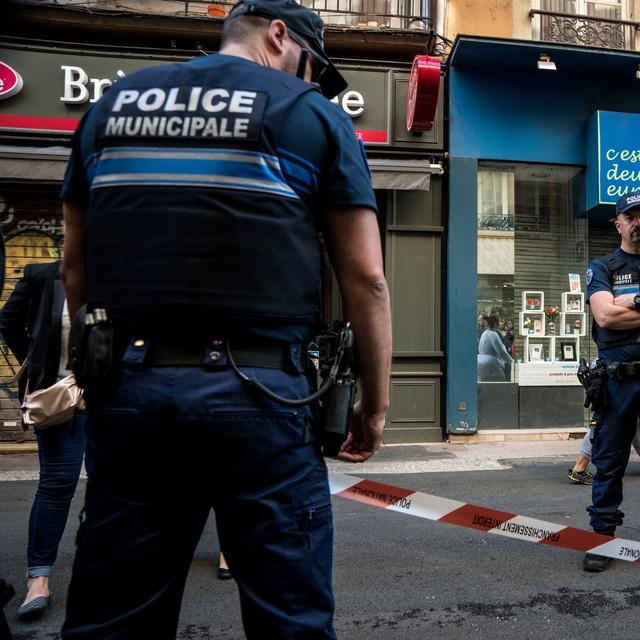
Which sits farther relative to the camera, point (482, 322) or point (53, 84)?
point (482, 322)

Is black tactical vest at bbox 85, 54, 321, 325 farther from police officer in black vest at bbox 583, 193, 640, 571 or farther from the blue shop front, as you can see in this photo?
the blue shop front

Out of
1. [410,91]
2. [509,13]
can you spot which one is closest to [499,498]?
[410,91]

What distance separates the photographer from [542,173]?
30.6 feet

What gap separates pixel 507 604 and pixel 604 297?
181cm

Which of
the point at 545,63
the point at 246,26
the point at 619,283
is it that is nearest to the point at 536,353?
the point at 545,63

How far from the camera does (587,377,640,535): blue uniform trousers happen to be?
3688 millimetres

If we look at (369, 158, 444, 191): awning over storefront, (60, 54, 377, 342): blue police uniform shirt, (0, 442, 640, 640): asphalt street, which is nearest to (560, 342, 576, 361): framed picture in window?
(369, 158, 444, 191): awning over storefront

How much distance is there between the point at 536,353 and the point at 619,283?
5434 millimetres

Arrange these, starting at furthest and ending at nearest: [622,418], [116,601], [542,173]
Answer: [542,173] → [622,418] → [116,601]

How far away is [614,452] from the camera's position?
12.2 feet

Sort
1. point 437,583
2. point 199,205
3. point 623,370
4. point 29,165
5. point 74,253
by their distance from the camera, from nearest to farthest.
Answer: point 199,205 < point 74,253 < point 437,583 < point 623,370 < point 29,165

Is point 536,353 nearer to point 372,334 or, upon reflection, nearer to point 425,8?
point 425,8

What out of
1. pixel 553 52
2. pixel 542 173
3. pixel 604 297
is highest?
pixel 553 52

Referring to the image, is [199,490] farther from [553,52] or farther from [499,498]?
[553,52]
